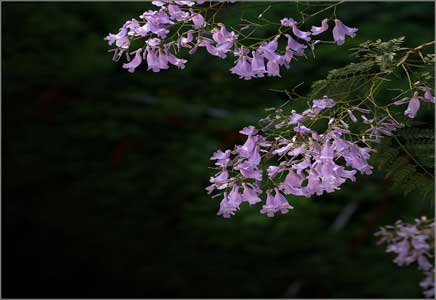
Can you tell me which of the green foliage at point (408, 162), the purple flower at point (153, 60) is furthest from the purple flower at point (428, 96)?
the purple flower at point (153, 60)

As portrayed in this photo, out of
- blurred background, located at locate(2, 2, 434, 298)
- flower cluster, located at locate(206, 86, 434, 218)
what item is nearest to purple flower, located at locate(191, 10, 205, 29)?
flower cluster, located at locate(206, 86, 434, 218)

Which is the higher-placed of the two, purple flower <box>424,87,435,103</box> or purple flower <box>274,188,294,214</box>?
purple flower <box>424,87,435,103</box>

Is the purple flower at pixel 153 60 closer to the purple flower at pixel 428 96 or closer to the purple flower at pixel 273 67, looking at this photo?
the purple flower at pixel 273 67

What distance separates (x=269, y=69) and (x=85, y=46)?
335cm

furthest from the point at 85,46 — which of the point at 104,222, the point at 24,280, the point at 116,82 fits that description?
the point at 24,280

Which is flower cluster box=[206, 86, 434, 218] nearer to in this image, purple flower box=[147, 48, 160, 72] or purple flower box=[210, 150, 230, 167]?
purple flower box=[210, 150, 230, 167]

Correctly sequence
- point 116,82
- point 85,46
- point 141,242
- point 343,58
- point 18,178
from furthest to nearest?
point 116,82 < point 85,46 < point 18,178 < point 141,242 < point 343,58

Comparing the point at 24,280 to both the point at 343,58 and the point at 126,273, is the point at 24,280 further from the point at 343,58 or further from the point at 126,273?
the point at 343,58

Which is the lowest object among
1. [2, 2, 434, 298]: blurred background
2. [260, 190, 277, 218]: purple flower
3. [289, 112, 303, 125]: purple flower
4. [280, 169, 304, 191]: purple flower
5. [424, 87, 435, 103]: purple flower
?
[260, 190, 277, 218]: purple flower

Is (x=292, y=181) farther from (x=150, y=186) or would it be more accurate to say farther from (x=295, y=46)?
(x=150, y=186)

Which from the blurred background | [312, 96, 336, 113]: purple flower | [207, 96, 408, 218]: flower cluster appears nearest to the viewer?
[207, 96, 408, 218]: flower cluster

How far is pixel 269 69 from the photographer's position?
131 centimetres

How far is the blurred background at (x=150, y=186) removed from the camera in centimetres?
362

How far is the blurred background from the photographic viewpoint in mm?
3615
